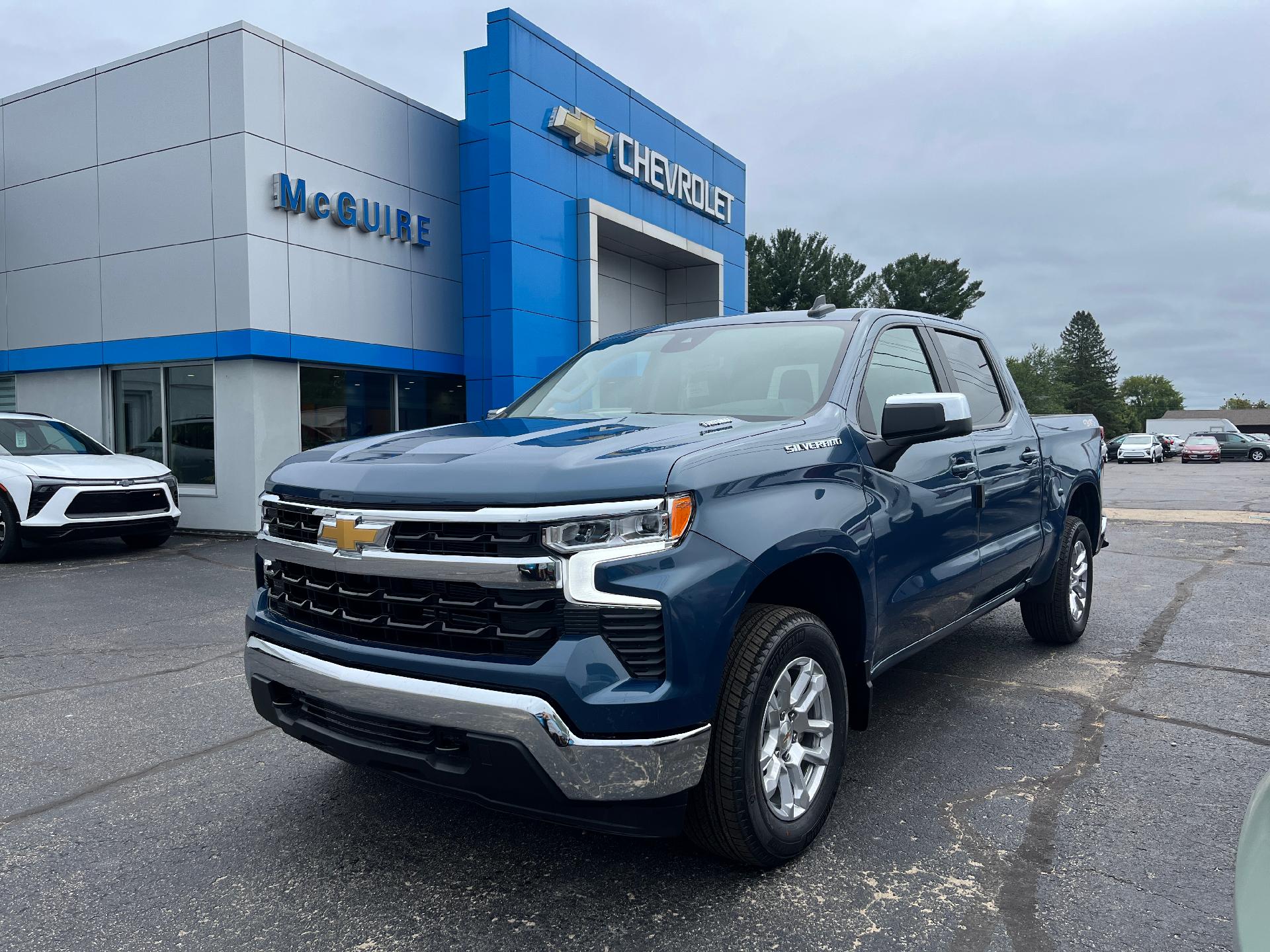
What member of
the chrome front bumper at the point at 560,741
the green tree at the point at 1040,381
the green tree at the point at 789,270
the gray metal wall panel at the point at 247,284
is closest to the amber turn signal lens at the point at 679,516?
the chrome front bumper at the point at 560,741

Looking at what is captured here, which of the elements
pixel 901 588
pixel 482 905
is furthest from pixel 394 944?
pixel 901 588

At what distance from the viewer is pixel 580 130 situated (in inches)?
658

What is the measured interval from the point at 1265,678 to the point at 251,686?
200 inches

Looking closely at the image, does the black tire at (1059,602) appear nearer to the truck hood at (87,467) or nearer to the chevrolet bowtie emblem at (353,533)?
the chevrolet bowtie emblem at (353,533)

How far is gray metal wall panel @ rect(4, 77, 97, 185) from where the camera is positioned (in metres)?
13.9

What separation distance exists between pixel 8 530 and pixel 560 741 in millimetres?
9704

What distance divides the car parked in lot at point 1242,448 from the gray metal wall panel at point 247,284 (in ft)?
160

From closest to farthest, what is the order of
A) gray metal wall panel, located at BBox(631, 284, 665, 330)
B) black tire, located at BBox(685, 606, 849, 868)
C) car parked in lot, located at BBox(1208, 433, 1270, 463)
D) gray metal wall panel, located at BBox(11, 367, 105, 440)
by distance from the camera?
black tire, located at BBox(685, 606, 849, 868) → gray metal wall panel, located at BBox(11, 367, 105, 440) → gray metal wall panel, located at BBox(631, 284, 665, 330) → car parked in lot, located at BBox(1208, 433, 1270, 463)

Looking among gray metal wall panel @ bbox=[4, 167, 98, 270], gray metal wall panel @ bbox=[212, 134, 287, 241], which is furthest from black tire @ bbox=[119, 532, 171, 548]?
gray metal wall panel @ bbox=[4, 167, 98, 270]

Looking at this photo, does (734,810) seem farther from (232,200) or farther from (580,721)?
(232,200)

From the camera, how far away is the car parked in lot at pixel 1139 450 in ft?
150

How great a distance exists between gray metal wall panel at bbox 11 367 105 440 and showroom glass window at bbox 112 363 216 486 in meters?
0.27

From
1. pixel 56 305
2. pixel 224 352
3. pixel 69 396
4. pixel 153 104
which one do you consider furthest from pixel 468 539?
pixel 56 305

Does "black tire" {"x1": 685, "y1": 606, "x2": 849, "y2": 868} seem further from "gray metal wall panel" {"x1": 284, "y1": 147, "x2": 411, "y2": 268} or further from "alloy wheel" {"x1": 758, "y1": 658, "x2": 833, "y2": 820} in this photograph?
"gray metal wall panel" {"x1": 284, "y1": 147, "x2": 411, "y2": 268}
